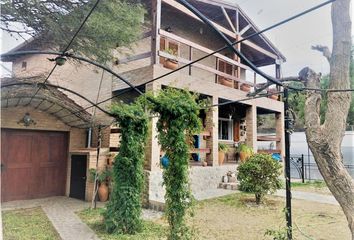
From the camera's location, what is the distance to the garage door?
30.0 ft

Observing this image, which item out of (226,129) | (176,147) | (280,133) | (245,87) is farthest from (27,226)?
(280,133)

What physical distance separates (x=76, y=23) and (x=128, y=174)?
11.0 ft

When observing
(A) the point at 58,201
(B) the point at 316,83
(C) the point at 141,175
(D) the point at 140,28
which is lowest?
(A) the point at 58,201

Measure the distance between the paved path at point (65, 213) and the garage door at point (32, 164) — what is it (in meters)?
0.45

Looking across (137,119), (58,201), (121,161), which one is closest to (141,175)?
(121,161)

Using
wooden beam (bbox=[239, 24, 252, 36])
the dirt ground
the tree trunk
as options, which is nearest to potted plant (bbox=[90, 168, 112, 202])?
the dirt ground

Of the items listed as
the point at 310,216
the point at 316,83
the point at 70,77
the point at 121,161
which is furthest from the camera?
the point at 70,77

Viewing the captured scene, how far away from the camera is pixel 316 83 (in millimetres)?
5141

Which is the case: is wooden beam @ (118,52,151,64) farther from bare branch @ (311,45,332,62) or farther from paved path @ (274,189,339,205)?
paved path @ (274,189,339,205)

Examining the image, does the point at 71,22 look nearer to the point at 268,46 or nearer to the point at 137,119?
the point at 137,119

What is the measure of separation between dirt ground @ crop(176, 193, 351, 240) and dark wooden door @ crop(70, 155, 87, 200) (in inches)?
167

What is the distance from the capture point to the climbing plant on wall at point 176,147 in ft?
15.1

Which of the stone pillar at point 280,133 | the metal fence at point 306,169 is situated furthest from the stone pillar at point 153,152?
the metal fence at point 306,169

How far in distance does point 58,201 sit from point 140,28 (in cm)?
651
